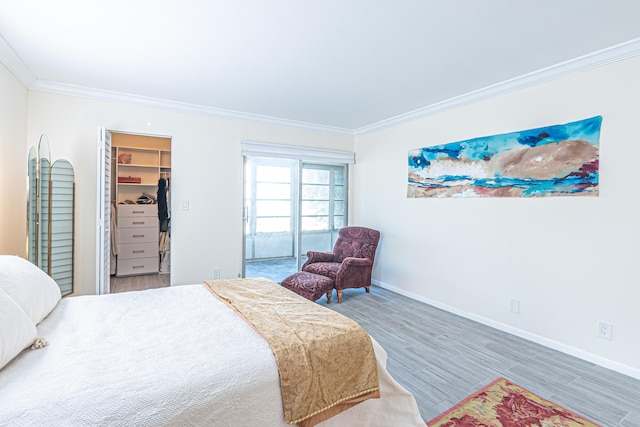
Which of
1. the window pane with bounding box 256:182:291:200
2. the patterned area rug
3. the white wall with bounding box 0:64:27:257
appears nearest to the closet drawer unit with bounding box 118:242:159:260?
the window pane with bounding box 256:182:291:200

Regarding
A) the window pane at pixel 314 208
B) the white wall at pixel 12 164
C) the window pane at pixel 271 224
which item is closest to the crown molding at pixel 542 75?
the window pane at pixel 314 208

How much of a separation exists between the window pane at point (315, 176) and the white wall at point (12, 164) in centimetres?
336

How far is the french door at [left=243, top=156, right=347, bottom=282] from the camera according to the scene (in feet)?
17.0

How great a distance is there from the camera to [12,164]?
9.35 ft

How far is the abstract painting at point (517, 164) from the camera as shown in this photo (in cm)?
267

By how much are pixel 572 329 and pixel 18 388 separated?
3.65 m

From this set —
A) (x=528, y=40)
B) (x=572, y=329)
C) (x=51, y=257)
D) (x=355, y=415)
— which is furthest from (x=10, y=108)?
(x=572, y=329)

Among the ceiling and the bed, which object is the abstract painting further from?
the bed

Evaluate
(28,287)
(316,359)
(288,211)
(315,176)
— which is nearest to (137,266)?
(288,211)

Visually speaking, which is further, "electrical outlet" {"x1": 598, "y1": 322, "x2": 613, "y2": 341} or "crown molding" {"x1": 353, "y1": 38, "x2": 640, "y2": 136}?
"electrical outlet" {"x1": 598, "y1": 322, "x2": 613, "y2": 341}

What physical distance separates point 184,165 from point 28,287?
8.52 feet

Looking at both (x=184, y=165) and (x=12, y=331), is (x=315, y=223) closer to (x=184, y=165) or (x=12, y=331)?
(x=184, y=165)

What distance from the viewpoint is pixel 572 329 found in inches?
108

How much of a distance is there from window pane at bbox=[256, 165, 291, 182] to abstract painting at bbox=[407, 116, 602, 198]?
2433 mm
